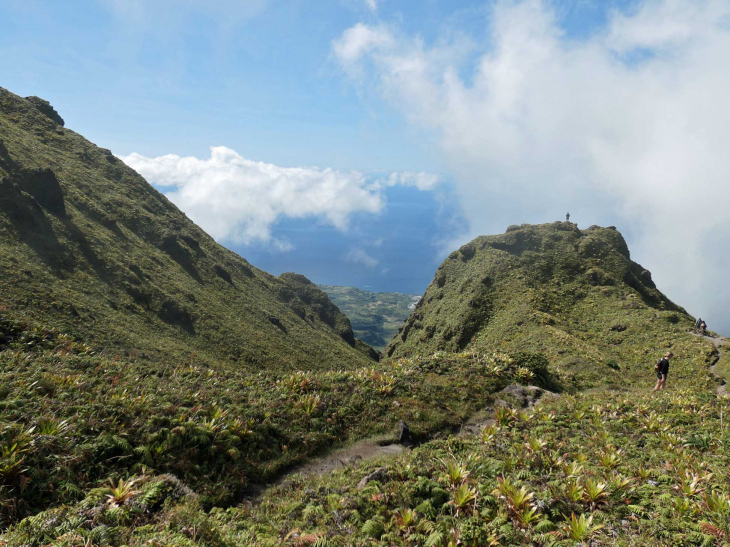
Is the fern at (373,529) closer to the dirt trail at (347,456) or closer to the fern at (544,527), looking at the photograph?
the fern at (544,527)

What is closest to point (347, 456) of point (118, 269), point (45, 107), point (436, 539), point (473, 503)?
point (473, 503)

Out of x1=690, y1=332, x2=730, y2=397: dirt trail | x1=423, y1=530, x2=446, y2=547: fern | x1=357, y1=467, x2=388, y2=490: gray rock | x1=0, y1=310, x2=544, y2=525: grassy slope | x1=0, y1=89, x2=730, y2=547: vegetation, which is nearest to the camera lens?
x1=423, y1=530, x2=446, y2=547: fern

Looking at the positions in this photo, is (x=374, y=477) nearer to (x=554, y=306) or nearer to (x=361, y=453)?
(x=361, y=453)

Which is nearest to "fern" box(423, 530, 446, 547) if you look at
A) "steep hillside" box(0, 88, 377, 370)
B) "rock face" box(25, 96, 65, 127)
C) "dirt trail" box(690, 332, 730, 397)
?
"dirt trail" box(690, 332, 730, 397)

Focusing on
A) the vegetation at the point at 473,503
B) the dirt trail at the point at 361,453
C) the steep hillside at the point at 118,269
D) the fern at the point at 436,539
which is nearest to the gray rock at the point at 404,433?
the dirt trail at the point at 361,453

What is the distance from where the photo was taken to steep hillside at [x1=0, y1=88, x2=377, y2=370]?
118 ft

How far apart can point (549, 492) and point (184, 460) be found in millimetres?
10945

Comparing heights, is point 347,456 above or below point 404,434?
below

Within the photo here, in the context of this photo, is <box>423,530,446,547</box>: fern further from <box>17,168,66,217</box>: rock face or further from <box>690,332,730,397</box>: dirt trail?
<box>17,168,66,217</box>: rock face

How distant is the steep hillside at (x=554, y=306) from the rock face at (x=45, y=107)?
99728 millimetres

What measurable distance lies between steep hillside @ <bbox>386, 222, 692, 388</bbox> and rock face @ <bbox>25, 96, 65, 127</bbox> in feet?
327

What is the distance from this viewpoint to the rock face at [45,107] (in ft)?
264

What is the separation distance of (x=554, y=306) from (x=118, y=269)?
68536mm

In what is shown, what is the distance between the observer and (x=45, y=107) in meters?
81.7
